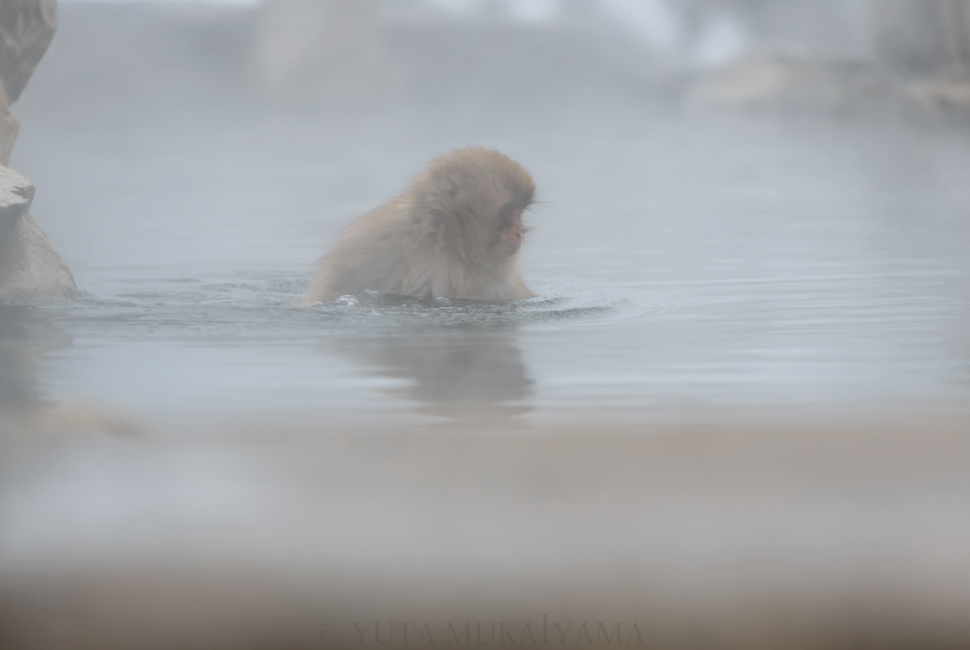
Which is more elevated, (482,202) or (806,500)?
(482,202)

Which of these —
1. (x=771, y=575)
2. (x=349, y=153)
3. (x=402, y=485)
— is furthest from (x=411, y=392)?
(x=349, y=153)

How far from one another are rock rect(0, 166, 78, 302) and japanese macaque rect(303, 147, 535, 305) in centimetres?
73

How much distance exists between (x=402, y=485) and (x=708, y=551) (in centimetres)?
33

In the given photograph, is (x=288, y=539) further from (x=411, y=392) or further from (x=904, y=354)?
(x=904, y=354)

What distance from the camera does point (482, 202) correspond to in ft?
9.50

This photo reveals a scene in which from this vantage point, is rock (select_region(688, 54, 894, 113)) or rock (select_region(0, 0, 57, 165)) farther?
rock (select_region(688, 54, 894, 113))

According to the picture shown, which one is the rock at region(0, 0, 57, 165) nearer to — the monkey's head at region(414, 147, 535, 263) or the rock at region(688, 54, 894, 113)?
the monkey's head at region(414, 147, 535, 263)

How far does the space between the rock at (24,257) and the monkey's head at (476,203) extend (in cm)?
103

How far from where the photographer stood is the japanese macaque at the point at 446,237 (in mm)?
2879
